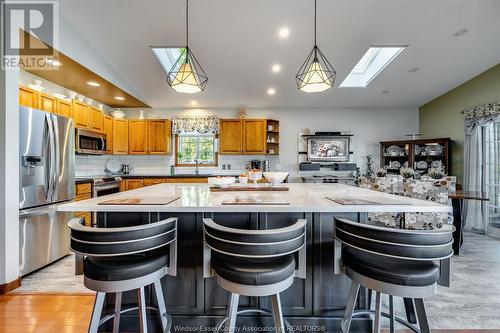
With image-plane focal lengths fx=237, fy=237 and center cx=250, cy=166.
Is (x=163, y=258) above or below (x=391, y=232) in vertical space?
below

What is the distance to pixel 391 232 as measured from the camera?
116 cm

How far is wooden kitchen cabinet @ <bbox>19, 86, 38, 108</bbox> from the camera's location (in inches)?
117

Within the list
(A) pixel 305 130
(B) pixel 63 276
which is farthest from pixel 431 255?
(A) pixel 305 130

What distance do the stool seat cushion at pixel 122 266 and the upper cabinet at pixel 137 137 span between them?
4.50 meters

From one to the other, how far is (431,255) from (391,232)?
217 mm

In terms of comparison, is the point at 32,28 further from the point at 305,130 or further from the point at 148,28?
the point at 305,130

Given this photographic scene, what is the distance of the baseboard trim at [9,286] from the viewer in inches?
88.9

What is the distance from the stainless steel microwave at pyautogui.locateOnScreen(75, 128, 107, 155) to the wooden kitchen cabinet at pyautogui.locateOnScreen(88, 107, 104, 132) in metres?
0.12

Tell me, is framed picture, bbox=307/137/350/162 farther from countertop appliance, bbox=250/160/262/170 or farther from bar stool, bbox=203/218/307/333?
bar stool, bbox=203/218/307/333

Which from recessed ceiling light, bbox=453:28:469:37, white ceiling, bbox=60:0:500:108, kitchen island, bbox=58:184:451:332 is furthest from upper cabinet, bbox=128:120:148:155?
recessed ceiling light, bbox=453:28:469:37

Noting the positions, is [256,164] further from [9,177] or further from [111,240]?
[111,240]

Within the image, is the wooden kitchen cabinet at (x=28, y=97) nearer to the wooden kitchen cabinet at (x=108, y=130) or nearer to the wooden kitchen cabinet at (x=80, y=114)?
the wooden kitchen cabinet at (x=80, y=114)

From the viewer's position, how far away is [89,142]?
436 centimetres

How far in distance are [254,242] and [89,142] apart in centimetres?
444
